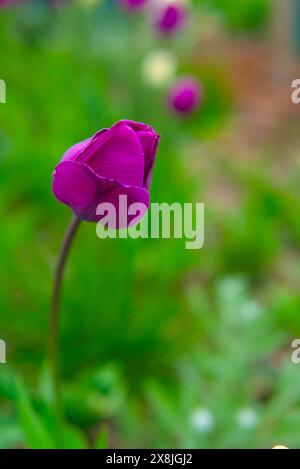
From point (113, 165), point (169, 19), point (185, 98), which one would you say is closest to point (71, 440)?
point (113, 165)

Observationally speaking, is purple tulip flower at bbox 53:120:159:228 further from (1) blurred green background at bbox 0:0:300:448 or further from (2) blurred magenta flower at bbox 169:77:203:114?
(2) blurred magenta flower at bbox 169:77:203:114

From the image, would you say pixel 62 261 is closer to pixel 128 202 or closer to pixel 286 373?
pixel 128 202

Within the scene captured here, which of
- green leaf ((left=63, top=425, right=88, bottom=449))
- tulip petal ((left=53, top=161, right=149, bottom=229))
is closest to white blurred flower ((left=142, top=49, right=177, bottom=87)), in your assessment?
green leaf ((left=63, top=425, right=88, bottom=449))

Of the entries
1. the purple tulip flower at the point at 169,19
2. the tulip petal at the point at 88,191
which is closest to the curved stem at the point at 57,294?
the tulip petal at the point at 88,191

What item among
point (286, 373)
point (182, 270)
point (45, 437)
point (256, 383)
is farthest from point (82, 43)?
point (45, 437)

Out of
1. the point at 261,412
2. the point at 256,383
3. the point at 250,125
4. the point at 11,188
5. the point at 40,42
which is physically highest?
the point at 40,42

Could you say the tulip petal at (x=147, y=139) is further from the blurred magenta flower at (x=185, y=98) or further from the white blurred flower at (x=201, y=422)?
the blurred magenta flower at (x=185, y=98)
